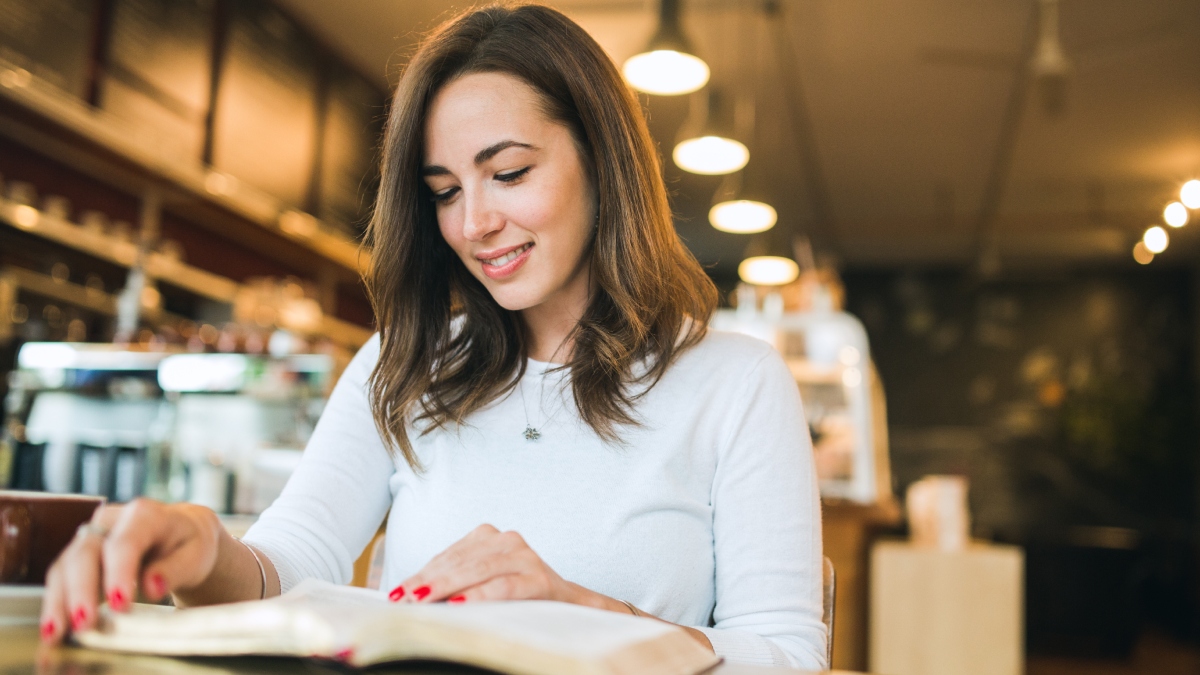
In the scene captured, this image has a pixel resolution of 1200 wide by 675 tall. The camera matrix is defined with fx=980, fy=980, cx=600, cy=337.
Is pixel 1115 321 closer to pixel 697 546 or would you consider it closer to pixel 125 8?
pixel 125 8

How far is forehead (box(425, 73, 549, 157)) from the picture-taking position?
115 centimetres

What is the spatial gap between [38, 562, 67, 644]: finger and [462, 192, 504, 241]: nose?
1.97ft

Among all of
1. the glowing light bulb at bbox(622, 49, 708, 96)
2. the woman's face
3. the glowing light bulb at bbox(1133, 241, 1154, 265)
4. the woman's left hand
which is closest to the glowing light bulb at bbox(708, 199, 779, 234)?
the glowing light bulb at bbox(622, 49, 708, 96)

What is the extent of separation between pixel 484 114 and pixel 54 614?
0.72 m

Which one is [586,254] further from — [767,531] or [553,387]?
[767,531]

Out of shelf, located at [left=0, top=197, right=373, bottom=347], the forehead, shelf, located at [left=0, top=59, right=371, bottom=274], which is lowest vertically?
the forehead

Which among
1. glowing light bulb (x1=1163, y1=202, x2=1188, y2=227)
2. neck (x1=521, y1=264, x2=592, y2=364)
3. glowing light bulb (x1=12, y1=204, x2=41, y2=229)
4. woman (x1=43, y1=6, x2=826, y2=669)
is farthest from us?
glowing light bulb (x1=1163, y1=202, x2=1188, y2=227)

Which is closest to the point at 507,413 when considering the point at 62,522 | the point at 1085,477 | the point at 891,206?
the point at 62,522

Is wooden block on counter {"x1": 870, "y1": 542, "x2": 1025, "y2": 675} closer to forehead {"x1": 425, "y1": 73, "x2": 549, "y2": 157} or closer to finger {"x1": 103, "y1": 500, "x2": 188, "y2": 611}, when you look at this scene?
forehead {"x1": 425, "y1": 73, "x2": 549, "y2": 157}

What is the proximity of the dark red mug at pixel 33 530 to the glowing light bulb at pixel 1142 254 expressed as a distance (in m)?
7.98

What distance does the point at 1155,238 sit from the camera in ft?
22.5

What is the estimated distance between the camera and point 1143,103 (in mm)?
5363

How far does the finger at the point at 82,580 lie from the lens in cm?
64

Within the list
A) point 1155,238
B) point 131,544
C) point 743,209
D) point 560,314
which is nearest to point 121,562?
point 131,544
